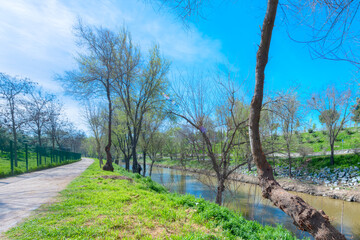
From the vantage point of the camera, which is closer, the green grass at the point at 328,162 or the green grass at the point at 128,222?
the green grass at the point at 128,222

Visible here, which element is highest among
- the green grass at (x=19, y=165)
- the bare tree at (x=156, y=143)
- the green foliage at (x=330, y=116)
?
the green foliage at (x=330, y=116)

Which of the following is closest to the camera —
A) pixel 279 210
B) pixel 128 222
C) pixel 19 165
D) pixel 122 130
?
pixel 128 222

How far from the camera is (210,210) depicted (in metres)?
4.42

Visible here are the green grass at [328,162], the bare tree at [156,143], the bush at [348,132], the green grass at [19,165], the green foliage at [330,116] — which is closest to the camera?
the green grass at [19,165]

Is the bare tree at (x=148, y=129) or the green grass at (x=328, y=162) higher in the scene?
the bare tree at (x=148, y=129)

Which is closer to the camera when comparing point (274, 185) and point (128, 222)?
point (274, 185)

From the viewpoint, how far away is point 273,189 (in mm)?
2195

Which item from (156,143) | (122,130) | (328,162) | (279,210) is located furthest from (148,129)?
(328,162)

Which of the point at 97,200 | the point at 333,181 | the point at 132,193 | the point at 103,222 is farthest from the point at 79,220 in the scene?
the point at 333,181

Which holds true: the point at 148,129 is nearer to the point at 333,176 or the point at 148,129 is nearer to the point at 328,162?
the point at 333,176

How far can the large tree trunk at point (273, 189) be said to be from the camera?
189 cm

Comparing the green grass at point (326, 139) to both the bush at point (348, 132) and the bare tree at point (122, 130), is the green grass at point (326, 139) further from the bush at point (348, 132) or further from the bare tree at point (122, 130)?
the bare tree at point (122, 130)

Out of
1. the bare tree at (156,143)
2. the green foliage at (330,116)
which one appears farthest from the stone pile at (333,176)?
the bare tree at (156,143)

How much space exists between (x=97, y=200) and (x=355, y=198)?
16.7 m
